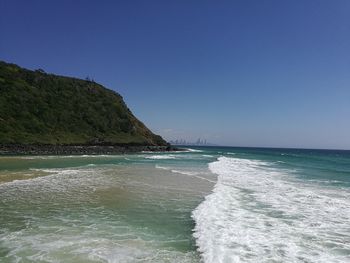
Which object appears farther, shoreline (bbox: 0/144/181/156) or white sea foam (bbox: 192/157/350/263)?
shoreline (bbox: 0/144/181/156)

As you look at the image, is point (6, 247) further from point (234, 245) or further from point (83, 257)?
point (234, 245)

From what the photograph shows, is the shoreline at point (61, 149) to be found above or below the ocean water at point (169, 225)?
above

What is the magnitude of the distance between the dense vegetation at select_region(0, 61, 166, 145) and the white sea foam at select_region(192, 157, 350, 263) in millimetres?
59279

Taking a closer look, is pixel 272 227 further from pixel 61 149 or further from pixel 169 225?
pixel 61 149

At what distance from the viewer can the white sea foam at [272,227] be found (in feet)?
30.7

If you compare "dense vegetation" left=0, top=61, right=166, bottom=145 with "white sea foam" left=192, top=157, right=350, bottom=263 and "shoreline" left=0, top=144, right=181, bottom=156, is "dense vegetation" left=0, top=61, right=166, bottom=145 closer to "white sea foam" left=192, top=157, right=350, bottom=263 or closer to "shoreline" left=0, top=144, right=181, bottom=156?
"shoreline" left=0, top=144, right=181, bottom=156

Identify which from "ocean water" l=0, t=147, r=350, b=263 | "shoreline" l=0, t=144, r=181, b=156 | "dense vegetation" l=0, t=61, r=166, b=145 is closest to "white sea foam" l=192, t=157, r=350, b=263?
"ocean water" l=0, t=147, r=350, b=263

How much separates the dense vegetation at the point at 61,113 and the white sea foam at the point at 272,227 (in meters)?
59.3

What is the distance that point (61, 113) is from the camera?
8956 cm

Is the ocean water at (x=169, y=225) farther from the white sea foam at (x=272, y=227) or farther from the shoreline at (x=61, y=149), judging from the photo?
the shoreline at (x=61, y=149)

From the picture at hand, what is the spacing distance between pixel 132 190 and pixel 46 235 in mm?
9512

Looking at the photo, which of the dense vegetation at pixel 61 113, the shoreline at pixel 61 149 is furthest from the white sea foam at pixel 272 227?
the dense vegetation at pixel 61 113

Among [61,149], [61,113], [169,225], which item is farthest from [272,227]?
[61,113]

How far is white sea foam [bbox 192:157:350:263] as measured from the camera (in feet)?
30.7
